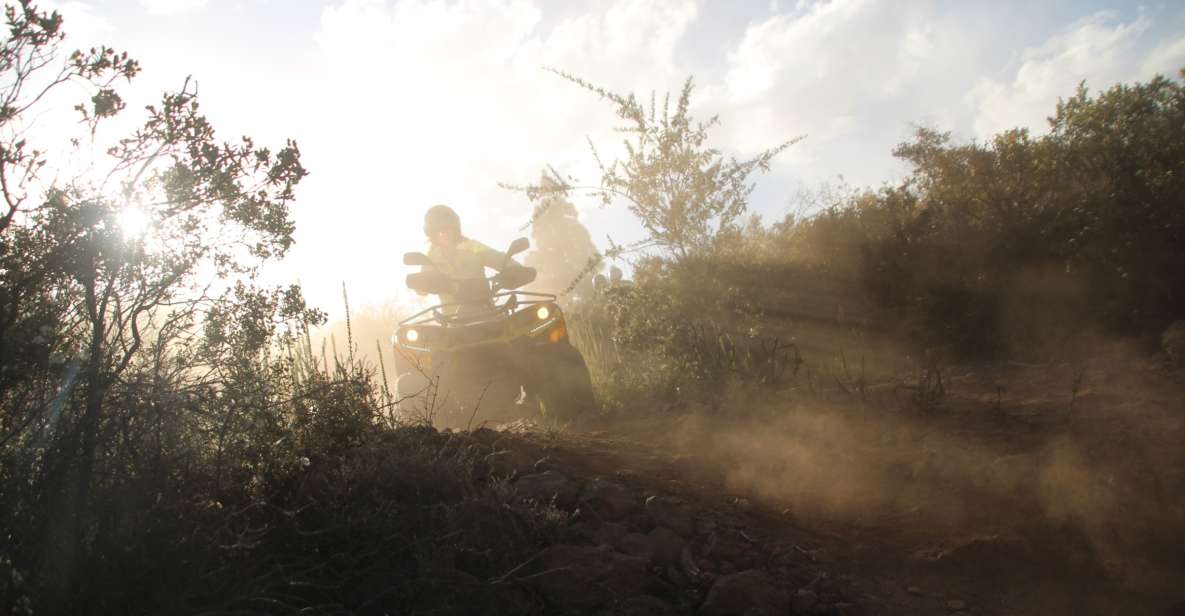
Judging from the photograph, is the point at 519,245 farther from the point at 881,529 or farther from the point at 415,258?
the point at 881,529

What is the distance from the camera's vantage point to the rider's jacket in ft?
23.7

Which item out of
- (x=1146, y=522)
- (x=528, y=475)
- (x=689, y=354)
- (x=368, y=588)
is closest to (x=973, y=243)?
(x=689, y=354)

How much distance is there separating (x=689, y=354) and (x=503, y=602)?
3.96m

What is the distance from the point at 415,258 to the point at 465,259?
67 centimetres

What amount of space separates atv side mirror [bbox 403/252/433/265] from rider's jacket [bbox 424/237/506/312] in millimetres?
254

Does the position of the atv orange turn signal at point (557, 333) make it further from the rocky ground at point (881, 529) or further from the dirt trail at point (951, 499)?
the rocky ground at point (881, 529)

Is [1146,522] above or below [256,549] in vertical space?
below

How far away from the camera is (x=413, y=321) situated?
6.55m

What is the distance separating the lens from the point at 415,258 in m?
6.73

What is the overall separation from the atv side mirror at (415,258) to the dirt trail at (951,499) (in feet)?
9.07

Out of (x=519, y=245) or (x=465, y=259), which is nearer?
(x=519, y=245)

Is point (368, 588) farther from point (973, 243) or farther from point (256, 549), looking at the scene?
point (973, 243)

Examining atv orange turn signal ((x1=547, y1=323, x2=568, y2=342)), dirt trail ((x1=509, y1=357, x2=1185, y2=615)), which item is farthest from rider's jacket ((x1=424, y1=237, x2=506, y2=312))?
dirt trail ((x1=509, y1=357, x2=1185, y2=615))

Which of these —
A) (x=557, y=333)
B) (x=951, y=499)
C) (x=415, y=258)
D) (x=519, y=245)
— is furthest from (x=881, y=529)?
(x=415, y=258)
